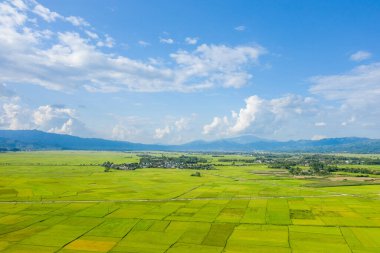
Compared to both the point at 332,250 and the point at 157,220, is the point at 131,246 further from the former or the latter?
the point at 332,250

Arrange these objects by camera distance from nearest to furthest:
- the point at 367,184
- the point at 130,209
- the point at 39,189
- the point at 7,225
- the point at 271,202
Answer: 1. the point at 7,225
2. the point at 130,209
3. the point at 271,202
4. the point at 39,189
5. the point at 367,184

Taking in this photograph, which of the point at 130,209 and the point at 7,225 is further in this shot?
the point at 130,209

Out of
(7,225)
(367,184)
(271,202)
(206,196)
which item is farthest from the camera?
(367,184)

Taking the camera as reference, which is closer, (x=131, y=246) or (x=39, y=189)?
(x=131, y=246)

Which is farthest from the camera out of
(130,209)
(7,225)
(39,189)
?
(39,189)

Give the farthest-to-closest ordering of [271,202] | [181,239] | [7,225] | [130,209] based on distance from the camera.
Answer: [271,202]
[130,209]
[7,225]
[181,239]

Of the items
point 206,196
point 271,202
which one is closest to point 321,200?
point 271,202

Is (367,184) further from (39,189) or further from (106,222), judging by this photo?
(39,189)

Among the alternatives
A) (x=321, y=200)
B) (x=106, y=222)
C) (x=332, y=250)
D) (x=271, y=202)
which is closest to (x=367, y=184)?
(x=321, y=200)
